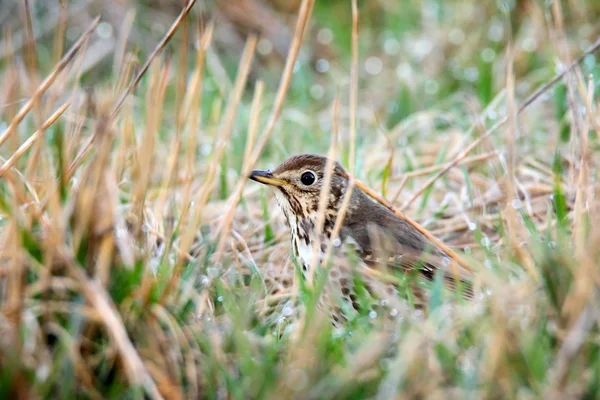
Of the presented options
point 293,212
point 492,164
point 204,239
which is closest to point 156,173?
point 204,239

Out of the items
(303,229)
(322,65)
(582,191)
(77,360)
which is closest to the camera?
(77,360)

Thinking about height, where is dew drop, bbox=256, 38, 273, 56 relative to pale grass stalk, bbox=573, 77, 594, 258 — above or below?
above

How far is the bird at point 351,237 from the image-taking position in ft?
10.0

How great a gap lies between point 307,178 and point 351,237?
0.33 meters

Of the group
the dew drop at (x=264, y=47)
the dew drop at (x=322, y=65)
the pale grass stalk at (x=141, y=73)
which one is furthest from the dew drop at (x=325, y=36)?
the pale grass stalk at (x=141, y=73)

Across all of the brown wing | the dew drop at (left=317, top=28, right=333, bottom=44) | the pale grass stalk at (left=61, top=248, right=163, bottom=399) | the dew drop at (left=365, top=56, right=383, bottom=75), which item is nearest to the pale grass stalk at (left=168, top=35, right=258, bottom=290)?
the pale grass stalk at (left=61, top=248, right=163, bottom=399)

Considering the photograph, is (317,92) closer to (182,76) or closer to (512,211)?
(182,76)

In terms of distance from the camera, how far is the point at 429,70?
6.00m

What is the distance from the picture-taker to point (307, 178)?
3.51 metres

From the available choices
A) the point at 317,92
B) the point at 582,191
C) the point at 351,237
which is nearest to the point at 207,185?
the point at 351,237

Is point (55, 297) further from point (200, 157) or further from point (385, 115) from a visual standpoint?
point (385, 115)

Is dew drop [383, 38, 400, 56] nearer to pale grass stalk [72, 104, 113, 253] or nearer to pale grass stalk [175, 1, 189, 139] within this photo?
pale grass stalk [175, 1, 189, 139]

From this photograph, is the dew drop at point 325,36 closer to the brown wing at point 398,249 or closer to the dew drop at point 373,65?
the dew drop at point 373,65

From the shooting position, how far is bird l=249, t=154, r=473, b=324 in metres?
3.06
